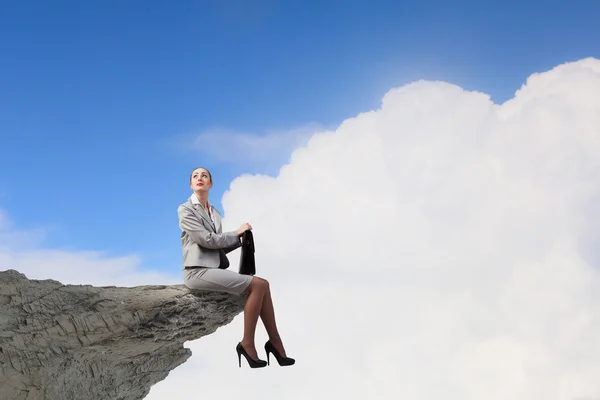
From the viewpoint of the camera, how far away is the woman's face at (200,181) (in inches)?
305

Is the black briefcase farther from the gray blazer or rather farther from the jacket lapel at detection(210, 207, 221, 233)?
the jacket lapel at detection(210, 207, 221, 233)

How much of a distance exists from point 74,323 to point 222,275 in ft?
6.44

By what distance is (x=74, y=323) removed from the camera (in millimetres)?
7836

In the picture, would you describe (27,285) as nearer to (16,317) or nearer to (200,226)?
(16,317)

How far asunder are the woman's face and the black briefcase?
784mm

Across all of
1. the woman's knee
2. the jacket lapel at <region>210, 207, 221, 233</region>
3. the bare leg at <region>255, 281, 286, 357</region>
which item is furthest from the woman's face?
the bare leg at <region>255, 281, 286, 357</region>

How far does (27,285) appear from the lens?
8.02 m

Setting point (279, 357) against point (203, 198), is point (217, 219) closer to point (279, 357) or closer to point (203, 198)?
point (203, 198)

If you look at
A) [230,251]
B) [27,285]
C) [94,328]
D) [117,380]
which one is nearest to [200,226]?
[230,251]

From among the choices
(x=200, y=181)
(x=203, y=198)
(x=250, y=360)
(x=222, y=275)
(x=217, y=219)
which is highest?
(x=200, y=181)

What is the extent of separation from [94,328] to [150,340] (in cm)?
69

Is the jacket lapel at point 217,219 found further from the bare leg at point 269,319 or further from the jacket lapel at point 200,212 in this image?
the bare leg at point 269,319

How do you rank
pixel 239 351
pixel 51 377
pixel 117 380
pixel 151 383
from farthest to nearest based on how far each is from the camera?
pixel 151 383 → pixel 117 380 → pixel 51 377 → pixel 239 351

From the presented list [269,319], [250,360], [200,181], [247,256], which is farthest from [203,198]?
[250,360]
